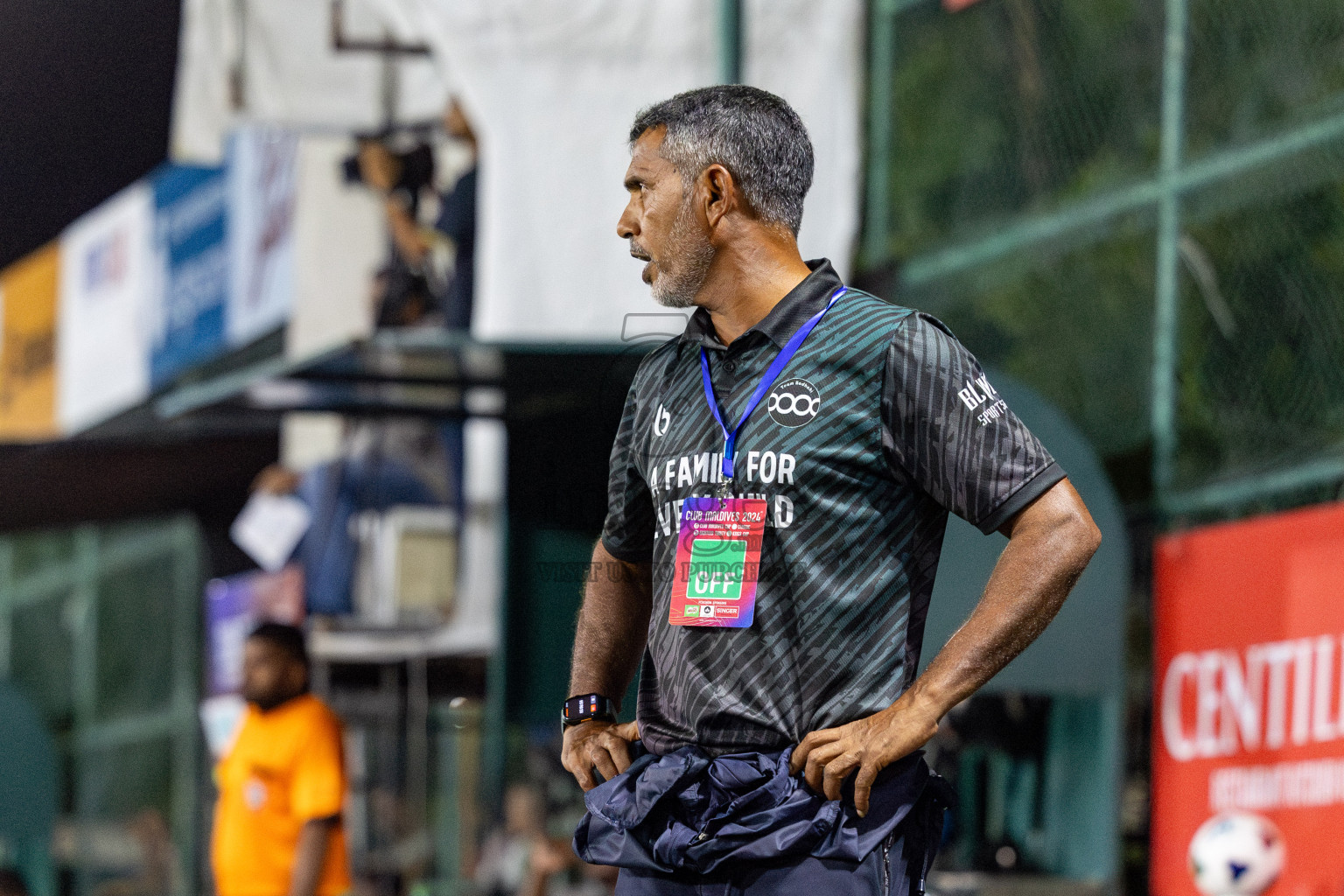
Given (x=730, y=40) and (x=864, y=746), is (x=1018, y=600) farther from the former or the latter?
(x=730, y=40)

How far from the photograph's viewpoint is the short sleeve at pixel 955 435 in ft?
7.81

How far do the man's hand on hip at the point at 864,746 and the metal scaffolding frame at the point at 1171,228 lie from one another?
3.98 m

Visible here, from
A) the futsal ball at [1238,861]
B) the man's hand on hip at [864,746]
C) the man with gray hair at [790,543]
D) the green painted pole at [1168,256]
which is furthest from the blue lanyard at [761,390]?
the green painted pole at [1168,256]

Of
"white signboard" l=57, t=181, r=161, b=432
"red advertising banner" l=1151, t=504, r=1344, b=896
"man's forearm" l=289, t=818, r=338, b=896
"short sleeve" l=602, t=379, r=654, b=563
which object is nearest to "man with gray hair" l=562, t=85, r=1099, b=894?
"short sleeve" l=602, t=379, r=654, b=563

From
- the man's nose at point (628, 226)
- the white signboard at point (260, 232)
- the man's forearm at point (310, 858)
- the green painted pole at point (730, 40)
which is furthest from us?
the white signboard at point (260, 232)

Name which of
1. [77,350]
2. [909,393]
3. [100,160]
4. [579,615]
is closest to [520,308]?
[100,160]

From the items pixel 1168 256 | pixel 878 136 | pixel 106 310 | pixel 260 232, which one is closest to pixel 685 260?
pixel 1168 256

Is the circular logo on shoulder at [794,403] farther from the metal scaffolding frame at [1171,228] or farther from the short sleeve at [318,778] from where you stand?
the short sleeve at [318,778]

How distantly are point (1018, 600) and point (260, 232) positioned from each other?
844cm

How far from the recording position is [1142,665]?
655 centimetres

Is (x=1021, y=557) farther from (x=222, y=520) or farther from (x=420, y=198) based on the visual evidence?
(x=222, y=520)

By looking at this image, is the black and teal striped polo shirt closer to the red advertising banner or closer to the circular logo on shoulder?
the circular logo on shoulder

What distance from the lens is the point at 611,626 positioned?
9.25 feet

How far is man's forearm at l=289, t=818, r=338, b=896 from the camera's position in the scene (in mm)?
6145
